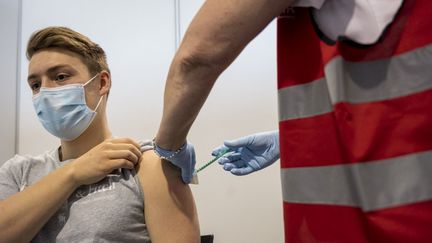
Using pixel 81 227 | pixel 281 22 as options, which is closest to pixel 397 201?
pixel 281 22

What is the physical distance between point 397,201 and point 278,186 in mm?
1836

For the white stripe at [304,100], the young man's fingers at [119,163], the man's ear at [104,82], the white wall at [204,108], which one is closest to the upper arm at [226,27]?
the white stripe at [304,100]

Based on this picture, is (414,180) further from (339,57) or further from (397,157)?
(339,57)

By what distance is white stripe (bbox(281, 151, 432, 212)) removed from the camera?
48cm

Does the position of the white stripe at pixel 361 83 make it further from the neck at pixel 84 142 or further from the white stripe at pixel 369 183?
the neck at pixel 84 142

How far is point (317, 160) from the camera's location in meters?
0.57

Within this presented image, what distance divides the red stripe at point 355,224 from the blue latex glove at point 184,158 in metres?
0.40

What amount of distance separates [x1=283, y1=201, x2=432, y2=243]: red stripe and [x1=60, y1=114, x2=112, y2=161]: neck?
882 millimetres

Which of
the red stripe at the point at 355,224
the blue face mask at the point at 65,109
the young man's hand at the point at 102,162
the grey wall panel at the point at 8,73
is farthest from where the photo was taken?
the grey wall panel at the point at 8,73

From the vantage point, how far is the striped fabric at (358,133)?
0.48 m

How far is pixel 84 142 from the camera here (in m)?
1.29

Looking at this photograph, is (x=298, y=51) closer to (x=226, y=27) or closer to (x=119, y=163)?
(x=226, y=27)

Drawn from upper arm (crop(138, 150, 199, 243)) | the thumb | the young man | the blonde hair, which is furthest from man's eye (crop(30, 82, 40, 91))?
the thumb

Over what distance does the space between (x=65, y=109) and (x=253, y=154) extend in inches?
26.8
